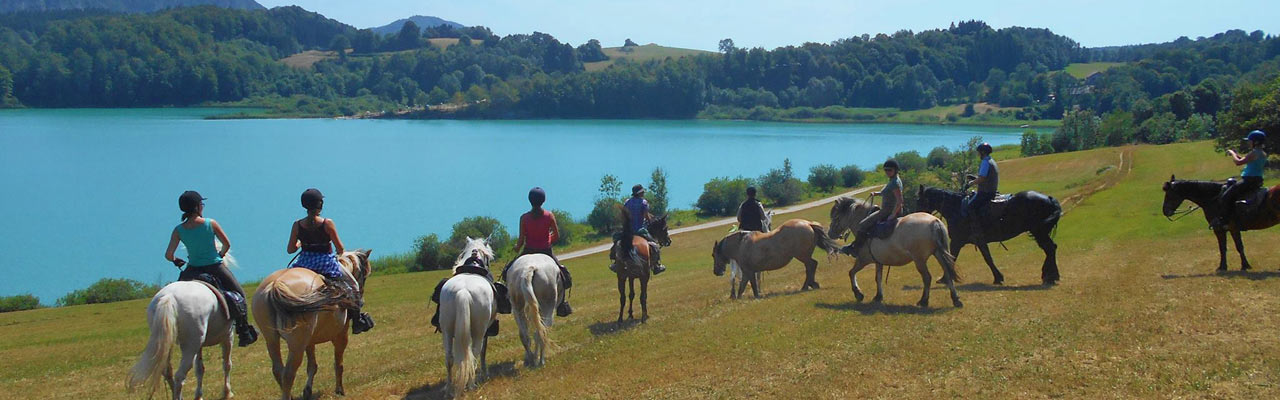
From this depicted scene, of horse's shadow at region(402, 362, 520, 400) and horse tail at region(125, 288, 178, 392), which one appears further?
horse's shadow at region(402, 362, 520, 400)

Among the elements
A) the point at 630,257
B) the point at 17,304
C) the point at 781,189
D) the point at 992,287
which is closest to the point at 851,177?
the point at 781,189

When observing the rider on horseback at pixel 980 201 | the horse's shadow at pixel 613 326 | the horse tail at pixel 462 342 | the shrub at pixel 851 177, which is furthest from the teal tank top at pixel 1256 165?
the shrub at pixel 851 177

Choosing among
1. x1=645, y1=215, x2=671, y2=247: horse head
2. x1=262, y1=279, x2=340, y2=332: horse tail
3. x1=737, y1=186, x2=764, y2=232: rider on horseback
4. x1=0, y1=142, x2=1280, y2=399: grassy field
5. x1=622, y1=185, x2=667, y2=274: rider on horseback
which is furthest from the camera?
x1=737, y1=186, x2=764, y2=232: rider on horseback

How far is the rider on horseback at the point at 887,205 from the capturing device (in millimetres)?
14117

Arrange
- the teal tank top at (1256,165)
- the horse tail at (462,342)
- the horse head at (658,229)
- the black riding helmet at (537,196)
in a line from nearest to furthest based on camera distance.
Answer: the horse tail at (462,342) < the black riding helmet at (537,196) < the teal tank top at (1256,165) < the horse head at (658,229)

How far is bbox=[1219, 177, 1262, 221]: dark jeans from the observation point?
14938 millimetres

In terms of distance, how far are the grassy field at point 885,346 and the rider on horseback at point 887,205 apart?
117 cm

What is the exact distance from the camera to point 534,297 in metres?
11.5

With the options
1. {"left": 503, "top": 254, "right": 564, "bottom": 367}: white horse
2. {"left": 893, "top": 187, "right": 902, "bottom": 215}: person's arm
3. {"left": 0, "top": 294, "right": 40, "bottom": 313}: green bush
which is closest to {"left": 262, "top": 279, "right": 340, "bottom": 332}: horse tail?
{"left": 503, "top": 254, "right": 564, "bottom": 367}: white horse

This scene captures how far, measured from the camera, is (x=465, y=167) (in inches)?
4277

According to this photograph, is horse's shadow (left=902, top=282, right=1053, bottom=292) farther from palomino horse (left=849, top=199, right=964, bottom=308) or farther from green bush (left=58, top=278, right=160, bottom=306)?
green bush (left=58, top=278, right=160, bottom=306)

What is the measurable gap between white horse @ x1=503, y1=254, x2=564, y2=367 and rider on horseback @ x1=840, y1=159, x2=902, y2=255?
561cm

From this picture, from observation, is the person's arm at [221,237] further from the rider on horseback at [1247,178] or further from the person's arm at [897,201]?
the rider on horseback at [1247,178]

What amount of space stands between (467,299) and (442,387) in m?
1.60
